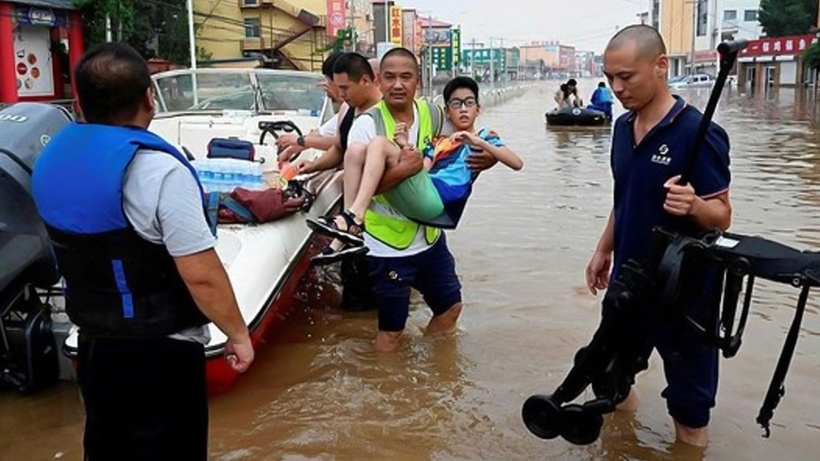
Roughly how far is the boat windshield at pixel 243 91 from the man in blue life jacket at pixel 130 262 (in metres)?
6.06

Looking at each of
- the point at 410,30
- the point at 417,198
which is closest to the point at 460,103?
the point at 417,198

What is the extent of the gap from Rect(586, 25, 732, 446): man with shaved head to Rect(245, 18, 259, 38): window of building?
155ft

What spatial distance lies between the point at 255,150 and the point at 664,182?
4090 mm

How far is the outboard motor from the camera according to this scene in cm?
406

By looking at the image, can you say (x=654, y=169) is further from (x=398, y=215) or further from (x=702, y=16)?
(x=702, y=16)

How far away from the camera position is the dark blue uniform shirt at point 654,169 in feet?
10.8

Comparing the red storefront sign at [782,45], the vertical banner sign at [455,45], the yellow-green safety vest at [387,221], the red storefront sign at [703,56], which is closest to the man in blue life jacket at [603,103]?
the yellow-green safety vest at [387,221]

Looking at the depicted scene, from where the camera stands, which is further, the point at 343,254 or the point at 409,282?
the point at 409,282

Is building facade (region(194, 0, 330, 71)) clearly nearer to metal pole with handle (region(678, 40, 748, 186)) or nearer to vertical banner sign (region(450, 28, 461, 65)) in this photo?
vertical banner sign (region(450, 28, 461, 65))

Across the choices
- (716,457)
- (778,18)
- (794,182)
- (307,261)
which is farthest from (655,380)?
(778,18)

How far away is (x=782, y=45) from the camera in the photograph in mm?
63219

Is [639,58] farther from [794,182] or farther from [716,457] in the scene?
[794,182]

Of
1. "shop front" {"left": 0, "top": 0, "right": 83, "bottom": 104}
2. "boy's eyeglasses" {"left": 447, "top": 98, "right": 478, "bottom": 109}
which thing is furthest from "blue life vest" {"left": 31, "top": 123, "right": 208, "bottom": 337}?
"shop front" {"left": 0, "top": 0, "right": 83, "bottom": 104}

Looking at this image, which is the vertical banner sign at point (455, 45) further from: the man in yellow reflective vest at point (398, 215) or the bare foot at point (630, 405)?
the bare foot at point (630, 405)
